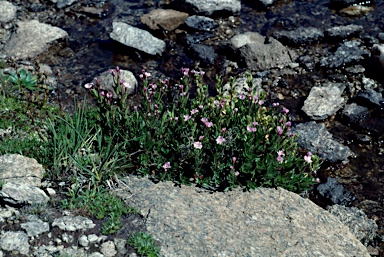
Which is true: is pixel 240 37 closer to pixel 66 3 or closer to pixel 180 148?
pixel 66 3

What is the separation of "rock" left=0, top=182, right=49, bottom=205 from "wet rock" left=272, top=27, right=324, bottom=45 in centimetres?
643

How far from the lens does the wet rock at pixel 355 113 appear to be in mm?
8930

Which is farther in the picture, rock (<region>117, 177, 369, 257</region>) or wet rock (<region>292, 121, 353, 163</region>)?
wet rock (<region>292, 121, 353, 163</region>)

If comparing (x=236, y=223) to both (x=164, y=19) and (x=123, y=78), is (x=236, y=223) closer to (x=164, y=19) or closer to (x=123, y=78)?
(x=123, y=78)

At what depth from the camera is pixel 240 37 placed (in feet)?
34.7

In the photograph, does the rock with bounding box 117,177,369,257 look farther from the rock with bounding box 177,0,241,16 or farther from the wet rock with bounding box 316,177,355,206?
the rock with bounding box 177,0,241,16

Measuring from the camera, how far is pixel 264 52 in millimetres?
10039

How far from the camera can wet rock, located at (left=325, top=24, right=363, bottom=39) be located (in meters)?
10.7

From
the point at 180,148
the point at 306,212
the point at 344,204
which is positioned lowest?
the point at 344,204

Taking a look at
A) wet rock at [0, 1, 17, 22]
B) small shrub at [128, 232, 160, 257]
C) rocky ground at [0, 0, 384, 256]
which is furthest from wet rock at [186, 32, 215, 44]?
small shrub at [128, 232, 160, 257]

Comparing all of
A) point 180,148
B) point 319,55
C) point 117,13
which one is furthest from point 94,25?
point 180,148

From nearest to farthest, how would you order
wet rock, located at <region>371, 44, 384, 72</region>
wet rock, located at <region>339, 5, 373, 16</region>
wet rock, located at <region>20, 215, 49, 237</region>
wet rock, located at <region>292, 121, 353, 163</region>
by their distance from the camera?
1. wet rock, located at <region>20, 215, 49, 237</region>
2. wet rock, located at <region>292, 121, 353, 163</region>
3. wet rock, located at <region>371, 44, 384, 72</region>
4. wet rock, located at <region>339, 5, 373, 16</region>

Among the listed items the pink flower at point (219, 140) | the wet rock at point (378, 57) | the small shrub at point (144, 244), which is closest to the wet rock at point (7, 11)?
the pink flower at point (219, 140)

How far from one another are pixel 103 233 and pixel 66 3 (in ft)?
24.8
